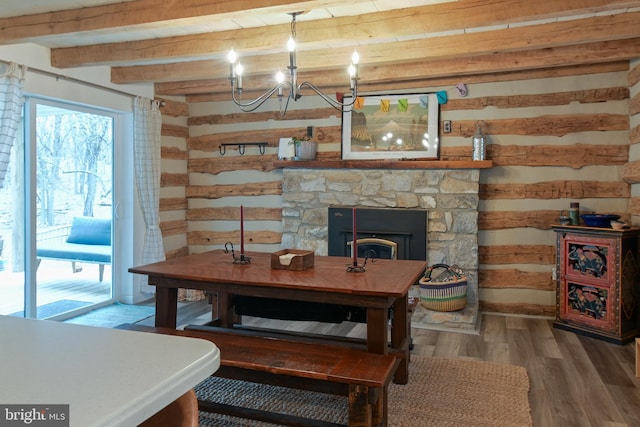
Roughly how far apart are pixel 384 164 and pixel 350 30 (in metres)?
1.90

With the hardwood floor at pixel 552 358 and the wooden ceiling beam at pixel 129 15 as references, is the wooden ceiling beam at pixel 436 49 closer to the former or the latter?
the wooden ceiling beam at pixel 129 15

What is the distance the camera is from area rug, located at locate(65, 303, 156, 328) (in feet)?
15.2

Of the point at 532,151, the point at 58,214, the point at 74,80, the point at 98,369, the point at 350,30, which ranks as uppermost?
the point at 350,30

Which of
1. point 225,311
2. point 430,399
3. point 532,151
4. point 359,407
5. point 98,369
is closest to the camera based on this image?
point 98,369

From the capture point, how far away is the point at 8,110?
374cm

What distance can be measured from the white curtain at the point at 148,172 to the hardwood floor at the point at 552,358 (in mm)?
722

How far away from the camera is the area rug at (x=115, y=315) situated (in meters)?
4.62

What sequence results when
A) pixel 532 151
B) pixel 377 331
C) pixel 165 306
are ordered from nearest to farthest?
1. pixel 377 331
2. pixel 165 306
3. pixel 532 151

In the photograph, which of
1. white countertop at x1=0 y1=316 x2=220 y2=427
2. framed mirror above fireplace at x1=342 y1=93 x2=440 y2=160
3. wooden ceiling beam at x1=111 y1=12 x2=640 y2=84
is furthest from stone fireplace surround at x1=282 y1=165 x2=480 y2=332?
white countertop at x1=0 y1=316 x2=220 y2=427

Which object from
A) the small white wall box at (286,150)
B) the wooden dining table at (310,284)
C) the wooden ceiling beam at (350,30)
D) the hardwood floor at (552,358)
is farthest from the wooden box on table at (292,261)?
the small white wall box at (286,150)

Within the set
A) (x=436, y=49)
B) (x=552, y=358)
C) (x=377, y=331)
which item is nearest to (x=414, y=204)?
(x=436, y=49)

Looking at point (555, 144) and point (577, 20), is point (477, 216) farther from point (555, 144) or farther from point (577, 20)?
point (577, 20)

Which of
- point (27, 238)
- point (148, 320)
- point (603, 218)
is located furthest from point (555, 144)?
point (27, 238)

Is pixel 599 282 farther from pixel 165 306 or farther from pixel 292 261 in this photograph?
pixel 165 306
